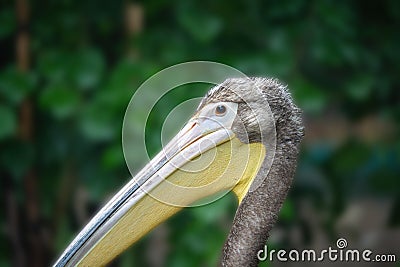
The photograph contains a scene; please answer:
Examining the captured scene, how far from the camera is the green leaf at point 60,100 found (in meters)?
3.93

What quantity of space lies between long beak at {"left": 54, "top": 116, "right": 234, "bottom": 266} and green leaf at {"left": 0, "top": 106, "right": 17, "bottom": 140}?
5.62 feet

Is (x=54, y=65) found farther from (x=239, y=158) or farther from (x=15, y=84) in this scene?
(x=239, y=158)

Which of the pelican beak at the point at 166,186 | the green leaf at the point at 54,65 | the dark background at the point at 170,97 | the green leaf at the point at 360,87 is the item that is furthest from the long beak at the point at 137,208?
the green leaf at the point at 360,87

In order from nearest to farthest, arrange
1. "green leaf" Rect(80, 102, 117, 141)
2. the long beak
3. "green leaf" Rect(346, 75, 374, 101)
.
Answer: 1. the long beak
2. "green leaf" Rect(80, 102, 117, 141)
3. "green leaf" Rect(346, 75, 374, 101)

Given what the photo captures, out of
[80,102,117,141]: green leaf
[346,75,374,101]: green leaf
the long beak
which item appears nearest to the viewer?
the long beak

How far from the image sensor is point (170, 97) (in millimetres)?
3754

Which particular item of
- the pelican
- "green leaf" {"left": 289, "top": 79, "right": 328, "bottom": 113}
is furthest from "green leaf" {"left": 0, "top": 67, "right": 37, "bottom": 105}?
the pelican

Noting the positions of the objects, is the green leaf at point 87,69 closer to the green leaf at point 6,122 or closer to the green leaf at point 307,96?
the green leaf at point 6,122

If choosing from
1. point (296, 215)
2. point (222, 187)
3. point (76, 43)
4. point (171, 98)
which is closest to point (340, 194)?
point (296, 215)

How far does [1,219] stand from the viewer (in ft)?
14.4

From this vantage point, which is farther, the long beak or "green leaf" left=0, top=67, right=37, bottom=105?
"green leaf" left=0, top=67, right=37, bottom=105

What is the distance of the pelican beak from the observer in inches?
92.7

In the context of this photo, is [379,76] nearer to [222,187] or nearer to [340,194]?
[340,194]

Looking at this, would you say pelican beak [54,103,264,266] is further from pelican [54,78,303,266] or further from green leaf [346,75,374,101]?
green leaf [346,75,374,101]
